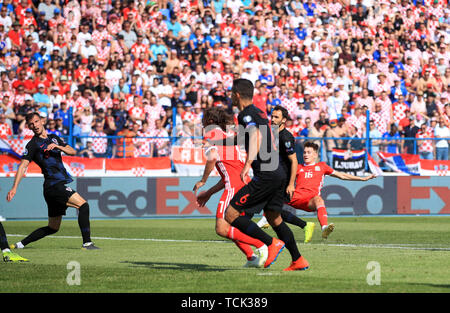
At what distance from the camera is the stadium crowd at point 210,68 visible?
2177 cm

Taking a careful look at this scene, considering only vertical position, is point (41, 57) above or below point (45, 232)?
above

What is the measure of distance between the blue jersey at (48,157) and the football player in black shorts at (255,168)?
14.8 feet


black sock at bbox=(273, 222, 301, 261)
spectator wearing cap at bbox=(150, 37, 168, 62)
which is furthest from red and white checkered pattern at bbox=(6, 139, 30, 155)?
black sock at bbox=(273, 222, 301, 261)

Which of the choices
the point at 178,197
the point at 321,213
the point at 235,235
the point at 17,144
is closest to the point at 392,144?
the point at 178,197

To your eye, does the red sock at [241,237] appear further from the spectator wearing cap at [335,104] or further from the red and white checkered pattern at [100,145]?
the spectator wearing cap at [335,104]

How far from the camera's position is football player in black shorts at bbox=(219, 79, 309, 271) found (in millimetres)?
8914

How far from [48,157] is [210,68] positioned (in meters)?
12.1

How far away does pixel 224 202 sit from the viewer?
9883 millimetres

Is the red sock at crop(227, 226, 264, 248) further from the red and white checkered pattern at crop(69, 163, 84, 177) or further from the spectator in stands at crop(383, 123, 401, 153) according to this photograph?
the spectator in stands at crop(383, 123, 401, 153)

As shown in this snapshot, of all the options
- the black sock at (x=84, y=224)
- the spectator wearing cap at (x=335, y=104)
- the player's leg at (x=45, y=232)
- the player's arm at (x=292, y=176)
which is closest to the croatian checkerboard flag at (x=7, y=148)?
the player's leg at (x=45, y=232)

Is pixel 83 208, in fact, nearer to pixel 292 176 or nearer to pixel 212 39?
pixel 292 176

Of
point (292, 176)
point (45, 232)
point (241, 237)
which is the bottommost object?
point (45, 232)

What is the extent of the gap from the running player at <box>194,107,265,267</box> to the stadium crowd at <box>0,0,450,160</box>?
35.9ft
